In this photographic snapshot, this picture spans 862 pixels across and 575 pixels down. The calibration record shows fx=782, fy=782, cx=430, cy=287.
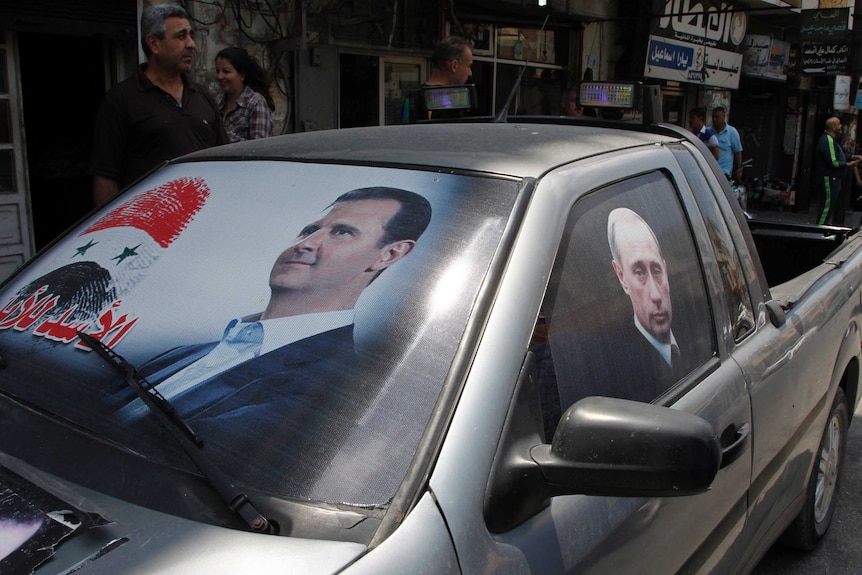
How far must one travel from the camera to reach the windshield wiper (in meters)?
1.21

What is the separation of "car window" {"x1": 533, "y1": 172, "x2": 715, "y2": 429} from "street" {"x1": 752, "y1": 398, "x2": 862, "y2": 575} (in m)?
1.61

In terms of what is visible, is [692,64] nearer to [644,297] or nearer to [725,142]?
[725,142]

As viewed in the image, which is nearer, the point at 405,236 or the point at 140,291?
the point at 405,236

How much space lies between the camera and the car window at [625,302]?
1.58m

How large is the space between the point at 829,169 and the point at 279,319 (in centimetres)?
1261

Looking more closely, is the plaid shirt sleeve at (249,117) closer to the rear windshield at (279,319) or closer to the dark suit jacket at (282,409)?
the rear windshield at (279,319)

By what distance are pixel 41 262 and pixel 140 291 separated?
1.79 feet

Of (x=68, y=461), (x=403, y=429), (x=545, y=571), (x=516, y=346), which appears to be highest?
(x=516, y=346)

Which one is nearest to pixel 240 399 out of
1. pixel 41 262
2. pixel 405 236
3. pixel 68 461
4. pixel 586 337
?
pixel 68 461

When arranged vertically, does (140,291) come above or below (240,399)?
above

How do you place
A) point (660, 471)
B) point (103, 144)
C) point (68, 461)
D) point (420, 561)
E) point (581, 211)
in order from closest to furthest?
point (420, 561), point (660, 471), point (68, 461), point (581, 211), point (103, 144)

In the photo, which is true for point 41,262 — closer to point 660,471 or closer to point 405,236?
point 405,236

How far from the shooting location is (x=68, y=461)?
1.39m

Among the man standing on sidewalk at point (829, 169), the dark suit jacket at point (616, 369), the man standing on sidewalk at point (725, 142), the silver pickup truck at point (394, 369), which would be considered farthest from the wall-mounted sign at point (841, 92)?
the dark suit jacket at point (616, 369)
